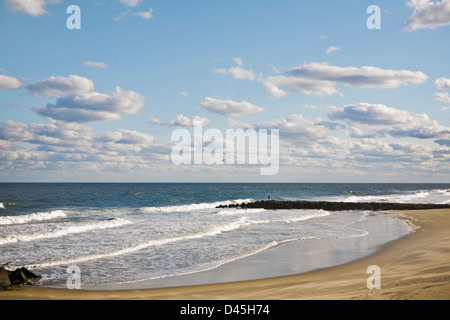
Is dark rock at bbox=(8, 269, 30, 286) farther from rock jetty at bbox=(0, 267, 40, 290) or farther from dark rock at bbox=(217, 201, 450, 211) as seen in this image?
dark rock at bbox=(217, 201, 450, 211)

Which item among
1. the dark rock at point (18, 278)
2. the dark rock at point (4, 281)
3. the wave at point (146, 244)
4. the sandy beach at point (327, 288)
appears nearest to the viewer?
the sandy beach at point (327, 288)

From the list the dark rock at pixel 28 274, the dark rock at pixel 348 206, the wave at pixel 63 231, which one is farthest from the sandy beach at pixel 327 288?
the dark rock at pixel 348 206

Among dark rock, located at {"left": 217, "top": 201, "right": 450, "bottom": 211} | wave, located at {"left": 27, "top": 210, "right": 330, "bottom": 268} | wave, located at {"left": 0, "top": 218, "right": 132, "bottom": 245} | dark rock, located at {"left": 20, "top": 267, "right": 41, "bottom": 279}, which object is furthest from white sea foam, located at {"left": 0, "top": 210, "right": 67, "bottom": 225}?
dark rock, located at {"left": 217, "top": 201, "right": 450, "bottom": 211}

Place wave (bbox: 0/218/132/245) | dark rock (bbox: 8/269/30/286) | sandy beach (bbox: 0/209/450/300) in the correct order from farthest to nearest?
wave (bbox: 0/218/132/245), dark rock (bbox: 8/269/30/286), sandy beach (bbox: 0/209/450/300)

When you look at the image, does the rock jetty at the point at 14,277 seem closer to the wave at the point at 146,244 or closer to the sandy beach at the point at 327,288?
the sandy beach at the point at 327,288

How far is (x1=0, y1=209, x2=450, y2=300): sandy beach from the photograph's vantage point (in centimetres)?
860

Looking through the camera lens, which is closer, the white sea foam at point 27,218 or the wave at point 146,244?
the wave at point 146,244

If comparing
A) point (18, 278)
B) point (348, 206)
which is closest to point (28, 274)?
point (18, 278)

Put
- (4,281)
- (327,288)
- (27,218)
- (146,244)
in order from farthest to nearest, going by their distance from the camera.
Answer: (27,218) → (146,244) → (4,281) → (327,288)

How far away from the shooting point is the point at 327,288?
390 inches

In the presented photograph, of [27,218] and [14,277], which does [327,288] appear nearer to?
[14,277]

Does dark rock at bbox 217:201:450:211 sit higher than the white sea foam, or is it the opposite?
the white sea foam

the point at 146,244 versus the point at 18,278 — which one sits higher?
the point at 18,278

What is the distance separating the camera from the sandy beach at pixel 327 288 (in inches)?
339
